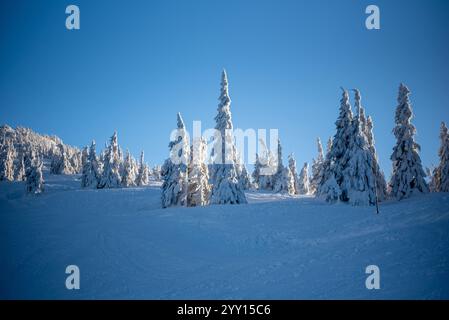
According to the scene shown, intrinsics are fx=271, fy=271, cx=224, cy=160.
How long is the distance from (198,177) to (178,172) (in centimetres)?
290

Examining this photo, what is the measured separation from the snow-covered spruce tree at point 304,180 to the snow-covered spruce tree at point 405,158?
156ft

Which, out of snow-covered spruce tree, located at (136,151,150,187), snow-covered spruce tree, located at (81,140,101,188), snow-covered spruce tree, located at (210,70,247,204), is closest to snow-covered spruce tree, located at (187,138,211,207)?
snow-covered spruce tree, located at (210,70,247,204)

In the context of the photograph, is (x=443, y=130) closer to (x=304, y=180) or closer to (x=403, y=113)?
(x=403, y=113)

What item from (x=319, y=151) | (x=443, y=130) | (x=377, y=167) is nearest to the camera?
(x=377, y=167)

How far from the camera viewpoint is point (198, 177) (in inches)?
1511

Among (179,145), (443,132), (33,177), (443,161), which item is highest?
(443,132)

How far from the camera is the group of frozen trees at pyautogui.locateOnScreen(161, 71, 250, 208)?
110 feet

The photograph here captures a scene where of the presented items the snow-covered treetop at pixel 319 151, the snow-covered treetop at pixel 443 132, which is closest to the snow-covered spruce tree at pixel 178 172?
the snow-covered treetop at pixel 443 132

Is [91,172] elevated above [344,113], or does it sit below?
below

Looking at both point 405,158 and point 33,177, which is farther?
point 33,177

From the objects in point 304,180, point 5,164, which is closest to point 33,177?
point 5,164
